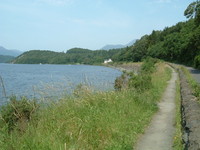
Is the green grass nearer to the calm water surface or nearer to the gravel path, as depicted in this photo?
the gravel path

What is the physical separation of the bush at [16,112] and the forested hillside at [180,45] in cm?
2939

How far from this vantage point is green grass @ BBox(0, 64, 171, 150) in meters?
5.74

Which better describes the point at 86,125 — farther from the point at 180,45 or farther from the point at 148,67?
the point at 180,45

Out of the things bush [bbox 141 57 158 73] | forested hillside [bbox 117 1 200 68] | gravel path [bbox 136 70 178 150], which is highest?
forested hillside [bbox 117 1 200 68]

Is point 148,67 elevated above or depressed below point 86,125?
below

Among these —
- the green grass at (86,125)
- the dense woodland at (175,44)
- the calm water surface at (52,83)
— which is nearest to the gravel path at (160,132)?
the green grass at (86,125)

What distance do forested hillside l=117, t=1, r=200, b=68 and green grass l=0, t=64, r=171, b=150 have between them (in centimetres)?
2756

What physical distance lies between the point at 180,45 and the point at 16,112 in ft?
181

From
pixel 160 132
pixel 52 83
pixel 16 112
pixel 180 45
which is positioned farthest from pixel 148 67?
pixel 16 112

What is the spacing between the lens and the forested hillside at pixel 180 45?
3969cm

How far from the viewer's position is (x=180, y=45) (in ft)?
194

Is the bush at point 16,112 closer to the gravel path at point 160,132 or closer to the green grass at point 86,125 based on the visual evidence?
the green grass at point 86,125

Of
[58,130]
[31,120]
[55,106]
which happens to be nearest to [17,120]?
[31,120]

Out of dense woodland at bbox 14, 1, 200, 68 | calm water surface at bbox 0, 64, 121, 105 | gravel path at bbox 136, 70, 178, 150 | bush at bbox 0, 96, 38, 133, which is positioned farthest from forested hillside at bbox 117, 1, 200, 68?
bush at bbox 0, 96, 38, 133
